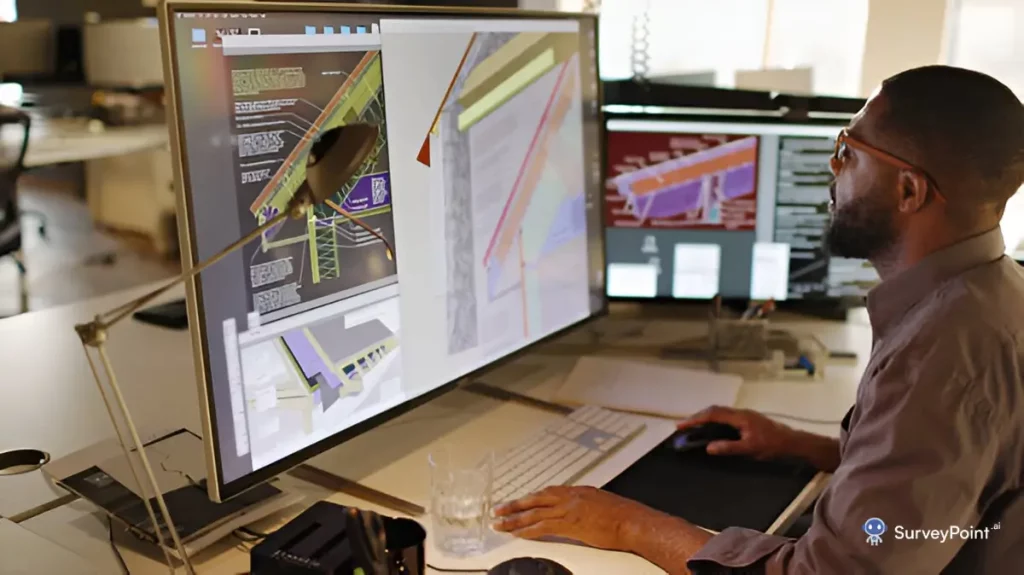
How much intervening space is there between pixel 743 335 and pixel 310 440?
902mm

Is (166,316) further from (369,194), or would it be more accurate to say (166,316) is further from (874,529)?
(874,529)

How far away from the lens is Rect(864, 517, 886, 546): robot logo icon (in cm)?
84

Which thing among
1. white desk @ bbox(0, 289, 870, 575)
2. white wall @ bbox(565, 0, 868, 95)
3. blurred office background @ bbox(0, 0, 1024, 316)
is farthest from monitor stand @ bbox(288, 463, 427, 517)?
white wall @ bbox(565, 0, 868, 95)

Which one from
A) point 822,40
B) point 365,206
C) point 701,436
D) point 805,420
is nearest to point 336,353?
point 365,206

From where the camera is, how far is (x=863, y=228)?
1.02 meters

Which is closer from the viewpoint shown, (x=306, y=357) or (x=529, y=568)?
(x=529, y=568)

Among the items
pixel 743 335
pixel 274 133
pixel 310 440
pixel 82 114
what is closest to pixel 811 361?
pixel 743 335

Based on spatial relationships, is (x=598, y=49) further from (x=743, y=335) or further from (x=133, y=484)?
(x=133, y=484)

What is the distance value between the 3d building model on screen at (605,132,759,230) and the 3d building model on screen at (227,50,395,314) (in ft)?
2.23

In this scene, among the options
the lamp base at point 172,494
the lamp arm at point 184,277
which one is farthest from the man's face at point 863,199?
the lamp base at point 172,494

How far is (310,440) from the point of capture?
1038 millimetres

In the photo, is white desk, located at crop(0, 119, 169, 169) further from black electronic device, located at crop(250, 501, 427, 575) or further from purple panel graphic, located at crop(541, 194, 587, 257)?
black electronic device, located at crop(250, 501, 427, 575)

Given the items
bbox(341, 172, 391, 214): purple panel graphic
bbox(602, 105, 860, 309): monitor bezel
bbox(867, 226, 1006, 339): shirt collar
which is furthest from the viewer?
bbox(602, 105, 860, 309): monitor bezel

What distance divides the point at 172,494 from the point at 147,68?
4295mm
